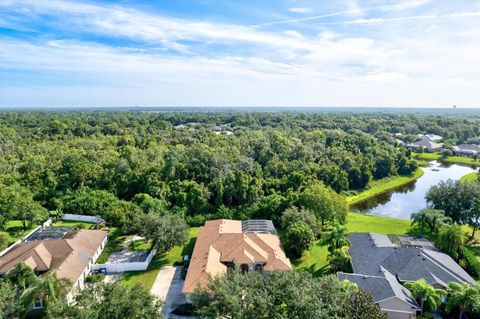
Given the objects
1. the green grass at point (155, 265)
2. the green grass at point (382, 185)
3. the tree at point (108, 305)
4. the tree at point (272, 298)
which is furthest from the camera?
the green grass at point (382, 185)

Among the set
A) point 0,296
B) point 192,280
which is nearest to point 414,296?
point 192,280

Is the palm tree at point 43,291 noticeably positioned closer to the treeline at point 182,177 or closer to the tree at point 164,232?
Result: the tree at point 164,232

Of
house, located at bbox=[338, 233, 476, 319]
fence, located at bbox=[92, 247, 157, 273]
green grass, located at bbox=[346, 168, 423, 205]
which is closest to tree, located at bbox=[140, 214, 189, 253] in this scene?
fence, located at bbox=[92, 247, 157, 273]

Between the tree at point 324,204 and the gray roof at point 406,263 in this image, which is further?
the tree at point 324,204

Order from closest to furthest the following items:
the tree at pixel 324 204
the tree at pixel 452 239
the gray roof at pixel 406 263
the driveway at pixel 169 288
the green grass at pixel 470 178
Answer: the driveway at pixel 169 288, the gray roof at pixel 406 263, the tree at pixel 452 239, the tree at pixel 324 204, the green grass at pixel 470 178

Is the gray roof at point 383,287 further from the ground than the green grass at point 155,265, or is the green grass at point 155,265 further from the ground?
→ the gray roof at point 383,287

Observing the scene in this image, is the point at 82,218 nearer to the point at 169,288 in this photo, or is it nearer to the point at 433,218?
the point at 169,288

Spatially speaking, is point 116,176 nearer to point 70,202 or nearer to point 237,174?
point 70,202

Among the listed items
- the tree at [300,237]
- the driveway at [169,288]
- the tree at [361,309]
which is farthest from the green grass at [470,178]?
the driveway at [169,288]
